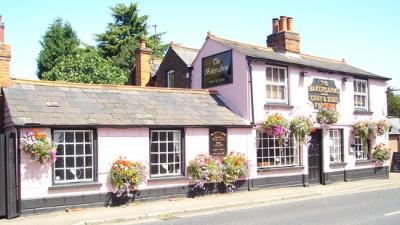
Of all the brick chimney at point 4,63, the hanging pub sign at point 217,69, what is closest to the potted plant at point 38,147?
the brick chimney at point 4,63

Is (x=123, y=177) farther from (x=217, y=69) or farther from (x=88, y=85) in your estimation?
(x=217, y=69)

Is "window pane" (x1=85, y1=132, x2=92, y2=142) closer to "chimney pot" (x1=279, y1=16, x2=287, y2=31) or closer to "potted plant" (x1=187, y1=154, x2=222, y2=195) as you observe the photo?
"potted plant" (x1=187, y1=154, x2=222, y2=195)

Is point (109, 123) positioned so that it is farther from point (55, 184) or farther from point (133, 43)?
point (133, 43)

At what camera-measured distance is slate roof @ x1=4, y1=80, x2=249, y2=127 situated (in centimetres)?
1266

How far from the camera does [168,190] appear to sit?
14633mm

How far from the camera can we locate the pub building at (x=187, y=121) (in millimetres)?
12461

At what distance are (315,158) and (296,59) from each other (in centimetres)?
432

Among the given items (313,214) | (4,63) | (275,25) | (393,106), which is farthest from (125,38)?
(393,106)

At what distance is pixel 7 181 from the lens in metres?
11.6

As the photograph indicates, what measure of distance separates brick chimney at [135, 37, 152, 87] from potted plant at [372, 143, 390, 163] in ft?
37.8

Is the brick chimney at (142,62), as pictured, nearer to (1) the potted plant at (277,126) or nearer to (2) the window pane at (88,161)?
(1) the potted plant at (277,126)

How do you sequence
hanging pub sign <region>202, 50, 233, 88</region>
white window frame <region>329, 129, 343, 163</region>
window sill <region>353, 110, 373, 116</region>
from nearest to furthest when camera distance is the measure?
hanging pub sign <region>202, 50, 233, 88</region> < white window frame <region>329, 129, 343, 163</region> < window sill <region>353, 110, 373, 116</region>

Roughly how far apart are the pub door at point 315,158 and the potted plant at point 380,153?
4027 millimetres

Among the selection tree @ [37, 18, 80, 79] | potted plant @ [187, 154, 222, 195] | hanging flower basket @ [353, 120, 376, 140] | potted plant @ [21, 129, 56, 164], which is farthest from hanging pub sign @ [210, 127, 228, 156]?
tree @ [37, 18, 80, 79]
